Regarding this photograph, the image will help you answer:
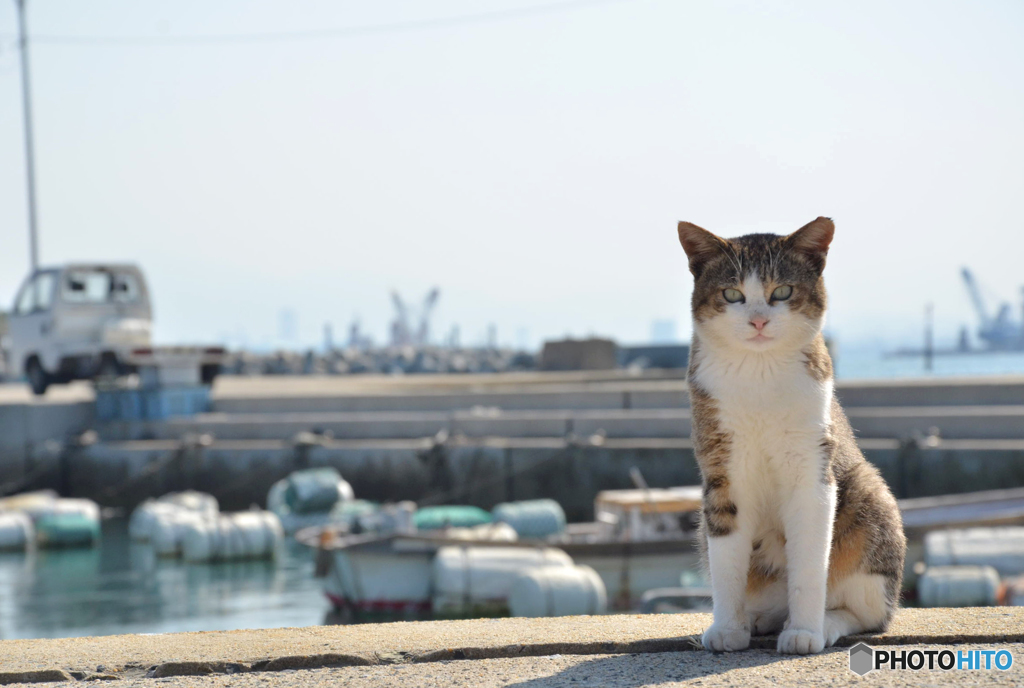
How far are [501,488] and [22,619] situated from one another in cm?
820

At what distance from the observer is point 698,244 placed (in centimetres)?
332

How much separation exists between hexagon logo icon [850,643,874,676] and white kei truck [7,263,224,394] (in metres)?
19.7

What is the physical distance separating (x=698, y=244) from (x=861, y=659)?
1368mm

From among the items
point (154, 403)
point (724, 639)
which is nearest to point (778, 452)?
point (724, 639)

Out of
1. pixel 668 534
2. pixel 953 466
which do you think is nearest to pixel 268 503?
pixel 668 534

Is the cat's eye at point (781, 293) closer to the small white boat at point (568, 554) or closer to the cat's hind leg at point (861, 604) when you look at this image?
the cat's hind leg at point (861, 604)

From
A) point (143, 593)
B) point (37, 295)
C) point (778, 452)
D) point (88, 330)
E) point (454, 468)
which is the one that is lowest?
point (143, 593)

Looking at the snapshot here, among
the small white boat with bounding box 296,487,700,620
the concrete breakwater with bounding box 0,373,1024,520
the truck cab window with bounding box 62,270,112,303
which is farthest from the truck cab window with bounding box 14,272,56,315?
the small white boat with bounding box 296,487,700,620

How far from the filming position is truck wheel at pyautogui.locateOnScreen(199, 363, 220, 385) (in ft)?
75.2

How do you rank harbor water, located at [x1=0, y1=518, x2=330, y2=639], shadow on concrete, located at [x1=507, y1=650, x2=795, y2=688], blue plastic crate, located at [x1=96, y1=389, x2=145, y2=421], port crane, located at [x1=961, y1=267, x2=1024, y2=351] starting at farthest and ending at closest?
port crane, located at [x1=961, y1=267, x2=1024, y2=351]
blue plastic crate, located at [x1=96, y1=389, x2=145, y2=421]
harbor water, located at [x1=0, y1=518, x2=330, y2=639]
shadow on concrete, located at [x1=507, y1=650, x2=795, y2=688]

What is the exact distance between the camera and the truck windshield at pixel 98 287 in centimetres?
2133

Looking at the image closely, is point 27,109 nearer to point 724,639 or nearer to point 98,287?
point 98,287

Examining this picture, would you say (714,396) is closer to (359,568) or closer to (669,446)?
(359,568)

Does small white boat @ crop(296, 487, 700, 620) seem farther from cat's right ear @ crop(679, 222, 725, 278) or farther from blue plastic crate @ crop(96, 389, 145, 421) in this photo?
blue plastic crate @ crop(96, 389, 145, 421)
